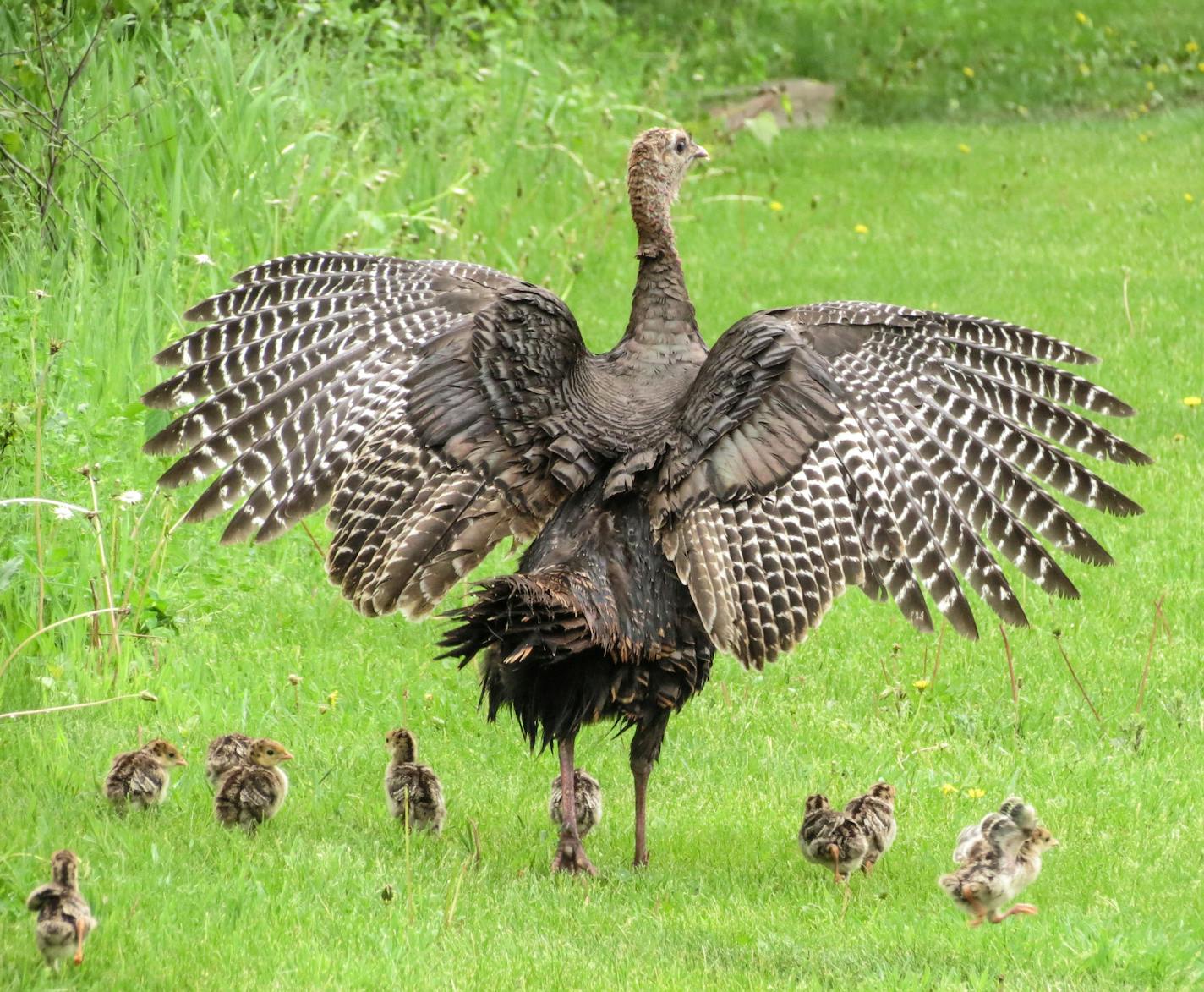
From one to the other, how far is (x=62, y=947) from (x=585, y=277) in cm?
964

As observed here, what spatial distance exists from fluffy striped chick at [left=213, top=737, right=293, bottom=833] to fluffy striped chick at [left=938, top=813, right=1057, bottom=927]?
7.21ft

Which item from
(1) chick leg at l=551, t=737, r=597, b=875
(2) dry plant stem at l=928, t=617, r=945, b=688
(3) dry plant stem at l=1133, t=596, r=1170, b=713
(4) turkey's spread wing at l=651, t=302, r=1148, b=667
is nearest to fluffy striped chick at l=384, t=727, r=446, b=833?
(1) chick leg at l=551, t=737, r=597, b=875

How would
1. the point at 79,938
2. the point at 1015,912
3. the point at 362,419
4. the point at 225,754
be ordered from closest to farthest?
the point at 79,938 → the point at 1015,912 → the point at 225,754 → the point at 362,419

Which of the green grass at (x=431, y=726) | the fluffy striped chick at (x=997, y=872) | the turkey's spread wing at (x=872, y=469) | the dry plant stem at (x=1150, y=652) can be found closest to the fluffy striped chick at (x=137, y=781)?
the green grass at (x=431, y=726)

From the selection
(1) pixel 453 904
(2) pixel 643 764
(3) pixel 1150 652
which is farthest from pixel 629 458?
(3) pixel 1150 652

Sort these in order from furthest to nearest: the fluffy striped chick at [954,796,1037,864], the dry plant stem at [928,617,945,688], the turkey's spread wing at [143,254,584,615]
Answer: the dry plant stem at [928,617,945,688] → the turkey's spread wing at [143,254,584,615] → the fluffy striped chick at [954,796,1037,864]

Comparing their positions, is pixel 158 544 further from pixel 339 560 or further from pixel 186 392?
pixel 339 560

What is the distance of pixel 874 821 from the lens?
5465 mm

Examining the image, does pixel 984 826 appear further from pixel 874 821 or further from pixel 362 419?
pixel 362 419

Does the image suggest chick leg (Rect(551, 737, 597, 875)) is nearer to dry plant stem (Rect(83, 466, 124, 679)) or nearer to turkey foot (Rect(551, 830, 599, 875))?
turkey foot (Rect(551, 830, 599, 875))

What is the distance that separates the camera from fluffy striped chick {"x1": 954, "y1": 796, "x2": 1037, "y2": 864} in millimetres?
4988

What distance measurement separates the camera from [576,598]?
5.23m

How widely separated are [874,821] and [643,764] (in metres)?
0.83

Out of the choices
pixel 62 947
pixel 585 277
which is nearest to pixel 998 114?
pixel 585 277
